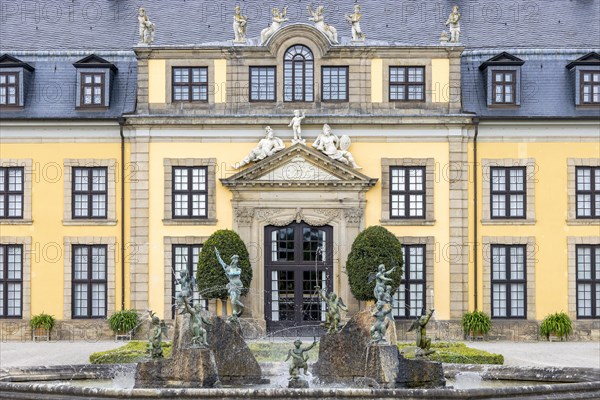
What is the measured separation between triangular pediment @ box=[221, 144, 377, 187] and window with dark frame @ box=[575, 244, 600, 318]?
7.22 meters

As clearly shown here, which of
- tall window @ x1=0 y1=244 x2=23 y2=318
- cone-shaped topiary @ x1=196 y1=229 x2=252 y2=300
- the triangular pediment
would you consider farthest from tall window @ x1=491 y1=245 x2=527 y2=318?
tall window @ x1=0 y1=244 x2=23 y2=318

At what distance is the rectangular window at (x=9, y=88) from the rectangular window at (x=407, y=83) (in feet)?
40.6

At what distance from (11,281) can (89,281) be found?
2.52 m

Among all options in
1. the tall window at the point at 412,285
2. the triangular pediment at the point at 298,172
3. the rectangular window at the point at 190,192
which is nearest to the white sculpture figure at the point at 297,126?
the triangular pediment at the point at 298,172

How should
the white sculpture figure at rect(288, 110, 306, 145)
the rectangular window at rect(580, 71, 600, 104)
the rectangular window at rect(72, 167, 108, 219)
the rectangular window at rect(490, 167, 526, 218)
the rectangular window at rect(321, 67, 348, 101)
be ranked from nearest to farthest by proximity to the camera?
the white sculpture figure at rect(288, 110, 306, 145)
the rectangular window at rect(321, 67, 348, 101)
the rectangular window at rect(490, 167, 526, 218)
the rectangular window at rect(72, 167, 108, 219)
the rectangular window at rect(580, 71, 600, 104)

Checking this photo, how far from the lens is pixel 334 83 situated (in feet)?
131

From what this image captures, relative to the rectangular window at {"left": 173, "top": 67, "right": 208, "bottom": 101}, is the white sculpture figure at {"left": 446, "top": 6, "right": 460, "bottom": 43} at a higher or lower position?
higher

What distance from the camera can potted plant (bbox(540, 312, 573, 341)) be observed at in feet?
128

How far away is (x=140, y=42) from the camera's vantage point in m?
39.9

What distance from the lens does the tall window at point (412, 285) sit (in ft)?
130

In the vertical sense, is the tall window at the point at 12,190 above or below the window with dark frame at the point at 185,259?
above

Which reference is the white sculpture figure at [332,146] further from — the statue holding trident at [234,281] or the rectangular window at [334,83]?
the statue holding trident at [234,281]

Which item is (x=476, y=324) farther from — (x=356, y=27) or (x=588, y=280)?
(x=356, y=27)

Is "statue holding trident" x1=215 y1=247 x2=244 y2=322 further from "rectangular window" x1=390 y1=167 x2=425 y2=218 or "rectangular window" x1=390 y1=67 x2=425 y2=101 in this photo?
"rectangular window" x1=390 y1=67 x2=425 y2=101
